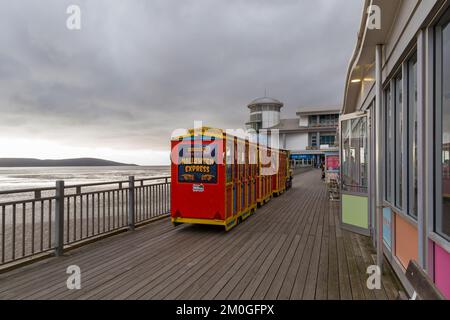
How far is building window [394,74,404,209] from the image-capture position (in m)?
3.66

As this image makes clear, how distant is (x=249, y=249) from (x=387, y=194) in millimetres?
2582

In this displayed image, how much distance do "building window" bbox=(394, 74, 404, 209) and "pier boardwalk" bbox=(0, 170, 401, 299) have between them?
117 centimetres

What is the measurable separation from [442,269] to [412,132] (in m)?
1.62

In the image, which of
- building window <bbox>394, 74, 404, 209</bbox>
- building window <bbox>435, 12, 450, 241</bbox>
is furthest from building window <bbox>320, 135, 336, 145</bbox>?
building window <bbox>435, 12, 450, 241</bbox>

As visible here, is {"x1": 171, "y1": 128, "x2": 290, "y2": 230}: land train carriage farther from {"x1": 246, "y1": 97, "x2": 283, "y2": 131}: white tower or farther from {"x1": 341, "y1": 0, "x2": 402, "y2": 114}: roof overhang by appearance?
{"x1": 246, "y1": 97, "x2": 283, "y2": 131}: white tower

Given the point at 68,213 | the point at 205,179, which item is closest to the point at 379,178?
the point at 205,179

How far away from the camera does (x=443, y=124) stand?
239cm

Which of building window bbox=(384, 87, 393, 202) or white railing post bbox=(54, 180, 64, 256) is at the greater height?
building window bbox=(384, 87, 393, 202)

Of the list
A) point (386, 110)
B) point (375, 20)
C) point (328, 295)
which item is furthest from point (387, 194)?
point (375, 20)

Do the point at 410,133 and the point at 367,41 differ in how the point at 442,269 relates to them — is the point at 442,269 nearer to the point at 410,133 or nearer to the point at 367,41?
the point at 410,133
